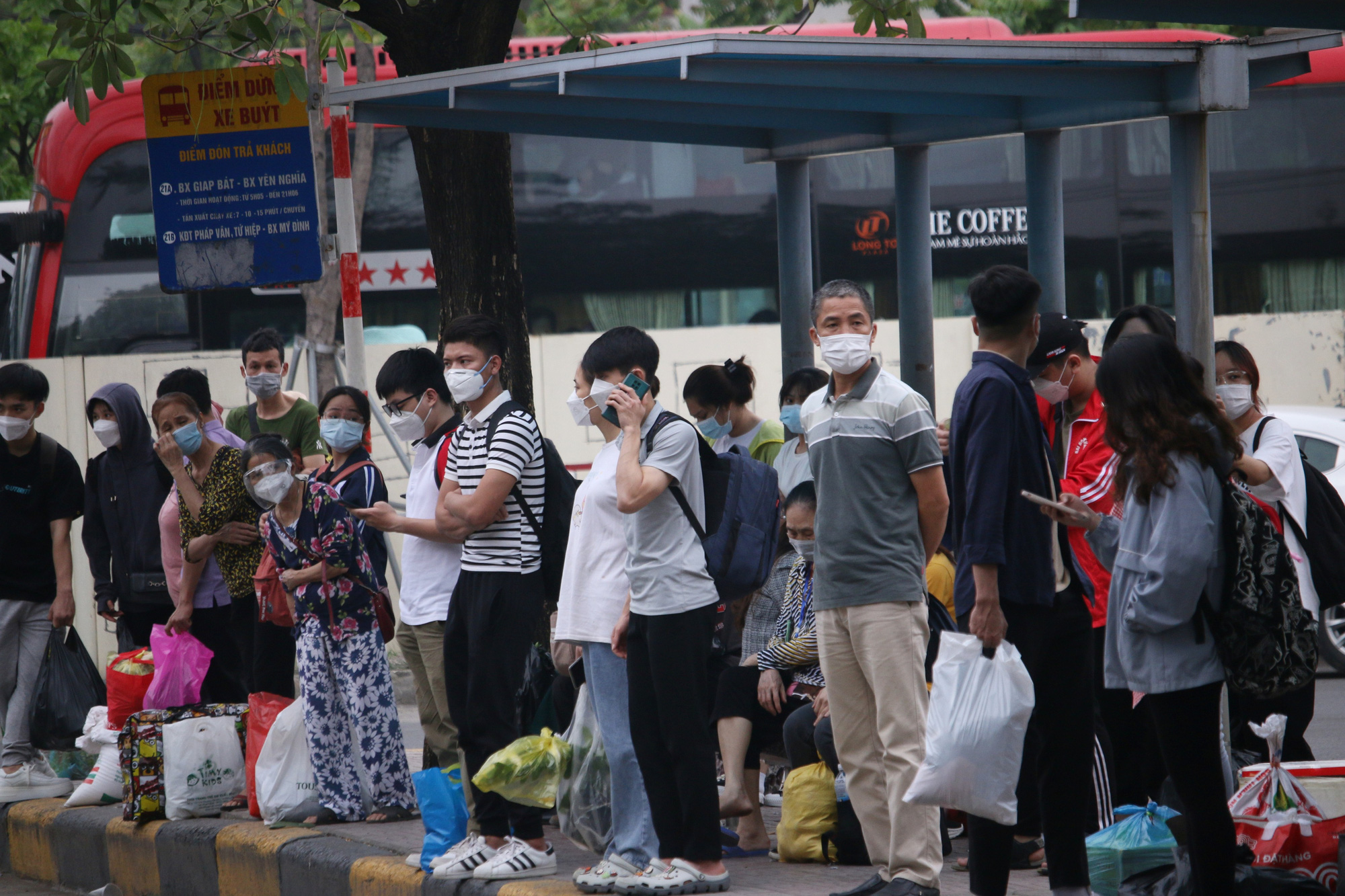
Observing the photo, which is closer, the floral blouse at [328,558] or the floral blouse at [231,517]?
the floral blouse at [328,558]

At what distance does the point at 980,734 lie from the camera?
3.64 metres

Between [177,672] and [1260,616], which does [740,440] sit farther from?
[1260,616]

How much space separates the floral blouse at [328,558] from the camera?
562cm

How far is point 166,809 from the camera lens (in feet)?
19.8

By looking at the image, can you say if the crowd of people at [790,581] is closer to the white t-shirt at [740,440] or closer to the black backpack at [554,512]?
the black backpack at [554,512]

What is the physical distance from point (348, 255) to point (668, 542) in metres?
2.81

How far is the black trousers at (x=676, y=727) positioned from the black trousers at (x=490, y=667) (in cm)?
46

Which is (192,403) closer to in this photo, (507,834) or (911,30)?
(507,834)

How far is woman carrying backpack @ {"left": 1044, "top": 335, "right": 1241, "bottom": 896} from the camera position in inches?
138

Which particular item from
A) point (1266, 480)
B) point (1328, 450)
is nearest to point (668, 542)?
point (1266, 480)

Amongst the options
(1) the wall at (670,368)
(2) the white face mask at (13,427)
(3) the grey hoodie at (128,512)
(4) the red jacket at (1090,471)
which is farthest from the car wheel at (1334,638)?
(2) the white face mask at (13,427)

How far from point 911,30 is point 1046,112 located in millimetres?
948

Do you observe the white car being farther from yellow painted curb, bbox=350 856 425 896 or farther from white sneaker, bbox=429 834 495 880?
yellow painted curb, bbox=350 856 425 896

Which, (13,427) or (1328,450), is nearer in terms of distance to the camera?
(13,427)
